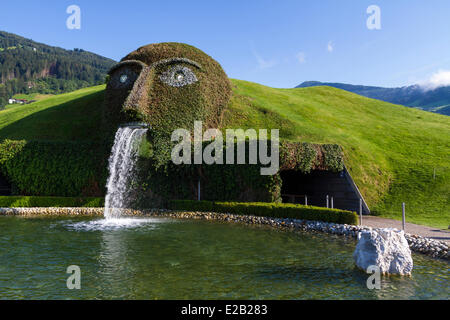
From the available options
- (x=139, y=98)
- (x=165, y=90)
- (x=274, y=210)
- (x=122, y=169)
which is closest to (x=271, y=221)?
(x=274, y=210)

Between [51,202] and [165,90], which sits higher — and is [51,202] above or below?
below

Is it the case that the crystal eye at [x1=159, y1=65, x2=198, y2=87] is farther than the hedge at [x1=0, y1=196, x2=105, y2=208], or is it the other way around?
the crystal eye at [x1=159, y1=65, x2=198, y2=87]

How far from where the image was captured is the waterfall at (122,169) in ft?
85.1

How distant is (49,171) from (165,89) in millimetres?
12746

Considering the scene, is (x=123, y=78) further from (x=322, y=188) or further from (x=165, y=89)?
(x=322, y=188)

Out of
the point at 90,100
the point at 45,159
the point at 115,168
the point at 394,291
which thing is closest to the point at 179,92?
the point at 115,168

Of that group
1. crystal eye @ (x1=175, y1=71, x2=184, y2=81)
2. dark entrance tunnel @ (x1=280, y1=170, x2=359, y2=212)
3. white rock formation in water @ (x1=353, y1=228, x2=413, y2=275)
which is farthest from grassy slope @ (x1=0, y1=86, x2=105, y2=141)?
white rock formation in water @ (x1=353, y1=228, x2=413, y2=275)

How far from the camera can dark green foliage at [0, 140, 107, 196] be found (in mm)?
28156

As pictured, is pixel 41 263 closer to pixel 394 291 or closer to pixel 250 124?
pixel 394 291

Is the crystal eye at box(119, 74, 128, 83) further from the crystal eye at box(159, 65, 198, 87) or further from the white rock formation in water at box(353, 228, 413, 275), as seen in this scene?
the white rock formation in water at box(353, 228, 413, 275)

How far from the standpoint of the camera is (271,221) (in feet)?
66.0

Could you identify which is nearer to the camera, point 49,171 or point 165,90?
point 49,171

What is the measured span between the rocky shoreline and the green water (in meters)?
0.93

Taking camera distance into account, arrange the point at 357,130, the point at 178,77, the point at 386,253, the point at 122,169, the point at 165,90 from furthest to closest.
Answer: the point at 357,130, the point at 178,77, the point at 165,90, the point at 122,169, the point at 386,253
